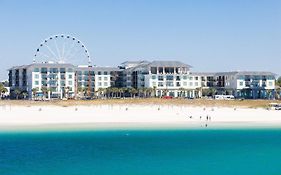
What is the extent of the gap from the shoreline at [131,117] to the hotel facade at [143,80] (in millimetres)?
37045

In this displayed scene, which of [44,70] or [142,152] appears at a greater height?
[44,70]

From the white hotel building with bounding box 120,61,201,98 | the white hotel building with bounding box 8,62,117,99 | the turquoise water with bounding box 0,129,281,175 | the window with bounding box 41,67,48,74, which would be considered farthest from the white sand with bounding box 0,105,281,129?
the window with bounding box 41,67,48,74

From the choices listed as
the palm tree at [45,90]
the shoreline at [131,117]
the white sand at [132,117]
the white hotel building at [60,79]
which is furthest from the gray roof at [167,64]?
the white sand at [132,117]

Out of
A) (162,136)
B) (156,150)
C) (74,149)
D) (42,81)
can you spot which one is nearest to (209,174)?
(156,150)

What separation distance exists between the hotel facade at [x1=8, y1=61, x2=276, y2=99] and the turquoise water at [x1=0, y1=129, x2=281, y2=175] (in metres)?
64.9

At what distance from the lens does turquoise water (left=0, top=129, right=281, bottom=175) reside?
32.9m

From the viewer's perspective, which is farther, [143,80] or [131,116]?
[143,80]

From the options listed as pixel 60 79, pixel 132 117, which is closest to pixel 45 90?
pixel 60 79

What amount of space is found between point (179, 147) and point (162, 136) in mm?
9183

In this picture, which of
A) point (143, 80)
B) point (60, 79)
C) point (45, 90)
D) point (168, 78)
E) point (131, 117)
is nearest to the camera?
point (131, 117)

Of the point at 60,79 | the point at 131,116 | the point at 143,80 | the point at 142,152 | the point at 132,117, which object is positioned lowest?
the point at 142,152

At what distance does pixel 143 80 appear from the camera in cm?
12662

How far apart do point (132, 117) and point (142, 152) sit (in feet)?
106

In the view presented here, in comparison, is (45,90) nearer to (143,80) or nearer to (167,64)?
(143,80)
